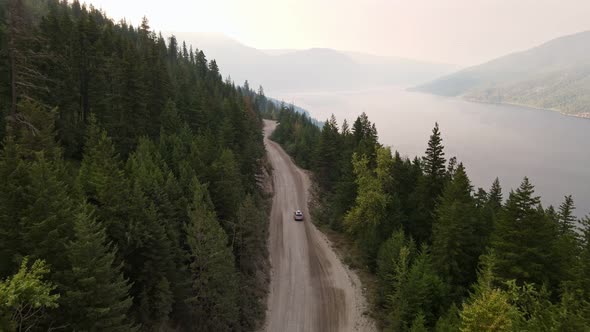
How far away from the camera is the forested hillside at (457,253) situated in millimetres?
20344

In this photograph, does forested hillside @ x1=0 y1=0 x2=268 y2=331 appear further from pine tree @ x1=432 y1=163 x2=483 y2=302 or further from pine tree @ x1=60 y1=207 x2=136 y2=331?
pine tree @ x1=432 y1=163 x2=483 y2=302

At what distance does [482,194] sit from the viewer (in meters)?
62.0

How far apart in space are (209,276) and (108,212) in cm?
795

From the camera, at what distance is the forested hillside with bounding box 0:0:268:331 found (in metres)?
15.9

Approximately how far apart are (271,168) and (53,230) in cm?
6358

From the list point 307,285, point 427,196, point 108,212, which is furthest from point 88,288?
point 427,196

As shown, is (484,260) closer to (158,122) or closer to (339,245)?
(339,245)

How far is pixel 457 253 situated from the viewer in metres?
30.7

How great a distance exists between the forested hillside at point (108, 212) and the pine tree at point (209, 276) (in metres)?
0.09

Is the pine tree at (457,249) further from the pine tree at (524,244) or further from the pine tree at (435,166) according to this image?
the pine tree at (435,166)

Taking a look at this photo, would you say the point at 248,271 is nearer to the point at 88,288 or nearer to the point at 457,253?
the point at 457,253

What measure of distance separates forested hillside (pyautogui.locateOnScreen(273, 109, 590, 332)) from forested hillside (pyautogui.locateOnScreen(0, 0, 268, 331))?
43.8ft

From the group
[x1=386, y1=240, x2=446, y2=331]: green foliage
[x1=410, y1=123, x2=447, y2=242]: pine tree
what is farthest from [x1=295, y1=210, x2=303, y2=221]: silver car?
[x1=386, y1=240, x2=446, y2=331]: green foliage

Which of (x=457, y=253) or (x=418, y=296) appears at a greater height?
→ (x=457, y=253)
